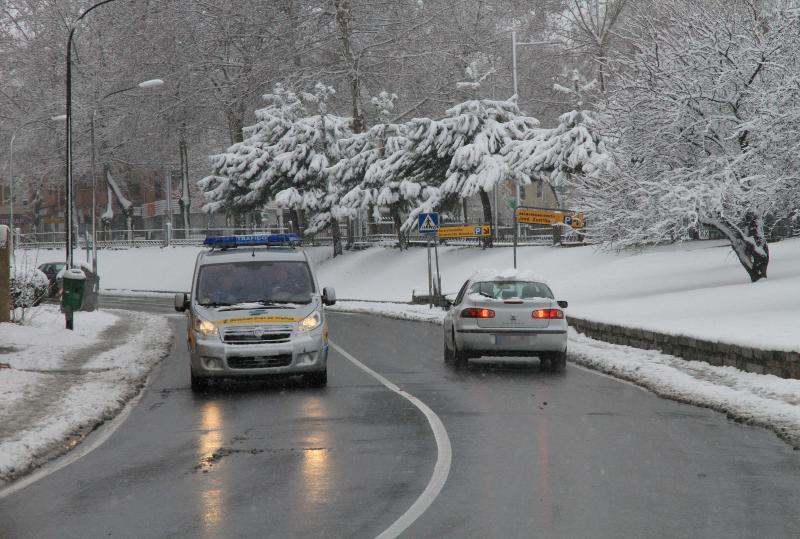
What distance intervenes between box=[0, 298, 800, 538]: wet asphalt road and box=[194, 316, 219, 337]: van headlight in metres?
0.84

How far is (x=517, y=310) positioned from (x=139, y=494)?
10.3 meters

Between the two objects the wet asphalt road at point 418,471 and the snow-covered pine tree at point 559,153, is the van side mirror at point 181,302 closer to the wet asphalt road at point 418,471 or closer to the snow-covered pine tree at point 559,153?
the wet asphalt road at point 418,471

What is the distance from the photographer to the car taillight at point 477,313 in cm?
1872

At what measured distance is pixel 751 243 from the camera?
97.2ft

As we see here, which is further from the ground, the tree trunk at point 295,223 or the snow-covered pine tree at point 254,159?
the snow-covered pine tree at point 254,159

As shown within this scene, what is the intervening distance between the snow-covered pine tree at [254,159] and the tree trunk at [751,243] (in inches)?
1292

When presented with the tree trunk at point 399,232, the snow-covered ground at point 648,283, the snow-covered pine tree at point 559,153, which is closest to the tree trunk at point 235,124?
the snow-covered ground at point 648,283

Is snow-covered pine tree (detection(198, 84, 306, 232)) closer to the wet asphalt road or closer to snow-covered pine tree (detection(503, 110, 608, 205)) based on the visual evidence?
snow-covered pine tree (detection(503, 110, 608, 205))

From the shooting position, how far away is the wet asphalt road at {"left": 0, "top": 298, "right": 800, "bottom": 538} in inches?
311

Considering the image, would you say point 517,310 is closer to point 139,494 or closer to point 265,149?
point 139,494

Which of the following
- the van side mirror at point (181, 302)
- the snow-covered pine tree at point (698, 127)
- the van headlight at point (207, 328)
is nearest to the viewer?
the van headlight at point (207, 328)

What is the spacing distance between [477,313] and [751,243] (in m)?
13.2

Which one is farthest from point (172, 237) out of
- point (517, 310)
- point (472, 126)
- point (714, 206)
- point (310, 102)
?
point (517, 310)

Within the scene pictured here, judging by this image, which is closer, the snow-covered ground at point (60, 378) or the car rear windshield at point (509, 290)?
the snow-covered ground at point (60, 378)
